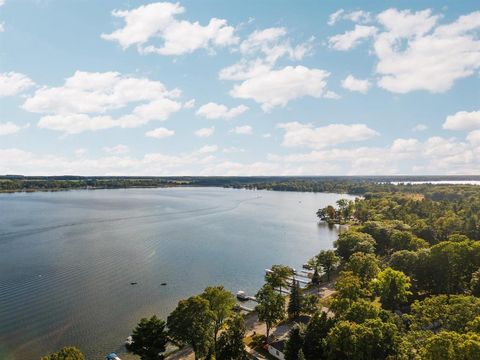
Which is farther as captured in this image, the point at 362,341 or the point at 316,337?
the point at 316,337

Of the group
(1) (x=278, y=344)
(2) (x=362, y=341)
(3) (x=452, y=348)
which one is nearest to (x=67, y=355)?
(1) (x=278, y=344)

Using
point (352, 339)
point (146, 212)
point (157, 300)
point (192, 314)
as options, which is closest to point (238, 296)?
point (157, 300)

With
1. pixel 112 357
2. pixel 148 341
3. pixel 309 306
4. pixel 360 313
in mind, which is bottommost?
pixel 112 357

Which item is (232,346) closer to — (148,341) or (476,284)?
(148,341)

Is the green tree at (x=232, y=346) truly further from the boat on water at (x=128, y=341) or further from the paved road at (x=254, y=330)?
the boat on water at (x=128, y=341)

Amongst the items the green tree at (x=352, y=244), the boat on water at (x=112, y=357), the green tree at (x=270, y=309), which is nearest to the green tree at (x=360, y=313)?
the green tree at (x=270, y=309)

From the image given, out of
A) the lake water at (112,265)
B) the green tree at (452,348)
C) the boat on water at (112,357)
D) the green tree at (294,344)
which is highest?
the green tree at (452,348)

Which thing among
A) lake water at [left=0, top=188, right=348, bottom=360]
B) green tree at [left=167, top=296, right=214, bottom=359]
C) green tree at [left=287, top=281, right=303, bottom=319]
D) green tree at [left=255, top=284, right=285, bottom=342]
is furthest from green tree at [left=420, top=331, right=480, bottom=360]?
lake water at [left=0, top=188, right=348, bottom=360]
